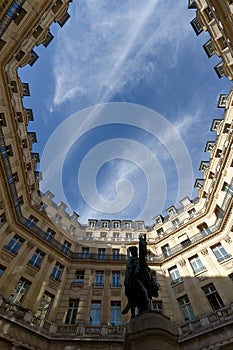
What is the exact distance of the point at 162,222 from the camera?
105ft

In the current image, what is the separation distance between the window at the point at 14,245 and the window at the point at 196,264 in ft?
57.8

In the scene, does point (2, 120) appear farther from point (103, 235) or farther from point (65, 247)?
point (103, 235)

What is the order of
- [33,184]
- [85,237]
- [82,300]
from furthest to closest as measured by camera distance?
[85,237], [33,184], [82,300]

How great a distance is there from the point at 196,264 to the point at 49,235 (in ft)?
54.2

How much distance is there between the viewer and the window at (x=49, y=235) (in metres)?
24.1

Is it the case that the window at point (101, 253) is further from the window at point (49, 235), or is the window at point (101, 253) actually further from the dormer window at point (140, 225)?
the dormer window at point (140, 225)

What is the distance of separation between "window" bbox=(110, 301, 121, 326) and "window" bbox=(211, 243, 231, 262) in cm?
1082

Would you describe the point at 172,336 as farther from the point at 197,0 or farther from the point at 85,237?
the point at 197,0

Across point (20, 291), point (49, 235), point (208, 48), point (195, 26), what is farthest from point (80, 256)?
point (195, 26)

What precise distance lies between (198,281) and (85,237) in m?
15.9

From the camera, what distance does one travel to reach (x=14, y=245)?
816 inches

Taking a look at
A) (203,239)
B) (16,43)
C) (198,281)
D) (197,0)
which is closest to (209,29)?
(197,0)

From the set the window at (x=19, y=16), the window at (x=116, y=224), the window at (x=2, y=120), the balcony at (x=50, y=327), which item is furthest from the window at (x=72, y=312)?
the window at (x=19, y=16)

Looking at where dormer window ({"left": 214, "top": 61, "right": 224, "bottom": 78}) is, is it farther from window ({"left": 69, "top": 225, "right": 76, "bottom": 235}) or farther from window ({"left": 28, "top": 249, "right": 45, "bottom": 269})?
window ({"left": 28, "top": 249, "right": 45, "bottom": 269})
